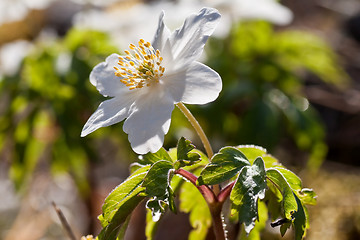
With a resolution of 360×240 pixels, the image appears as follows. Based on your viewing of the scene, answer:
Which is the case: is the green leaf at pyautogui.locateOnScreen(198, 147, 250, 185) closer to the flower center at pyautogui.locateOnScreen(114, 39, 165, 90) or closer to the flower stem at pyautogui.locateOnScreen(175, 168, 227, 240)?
the flower stem at pyautogui.locateOnScreen(175, 168, 227, 240)

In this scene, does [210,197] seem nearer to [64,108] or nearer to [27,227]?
[64,108]

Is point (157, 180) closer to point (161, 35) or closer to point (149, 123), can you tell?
point (149, 123)

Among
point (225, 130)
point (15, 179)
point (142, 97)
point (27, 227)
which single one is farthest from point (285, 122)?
point (142, 97)

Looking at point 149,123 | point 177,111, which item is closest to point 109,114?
point 149,123

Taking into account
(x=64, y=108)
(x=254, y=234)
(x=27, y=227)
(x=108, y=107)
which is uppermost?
(x=108, y=107)

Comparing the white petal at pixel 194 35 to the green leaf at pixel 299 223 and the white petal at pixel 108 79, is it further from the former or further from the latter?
the green leaf at pixel 299 223
